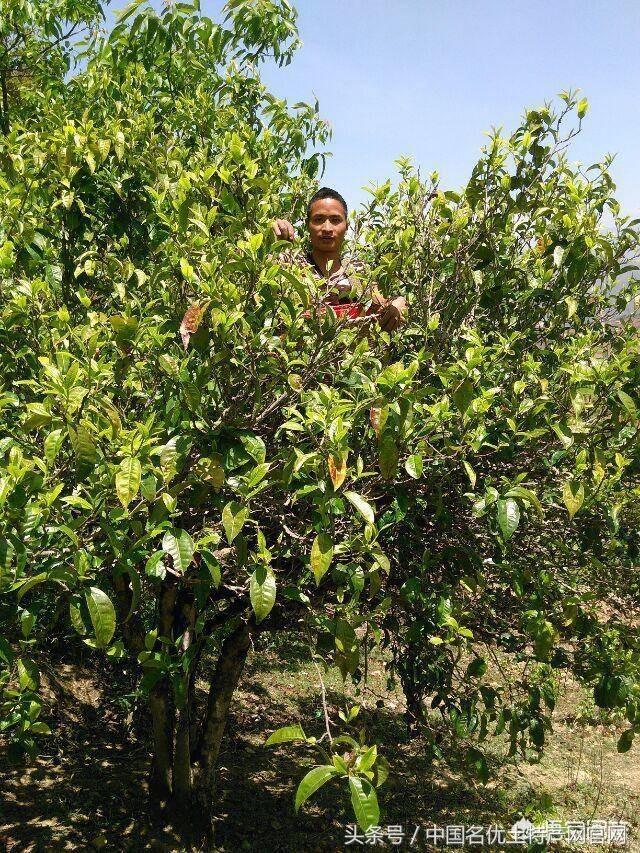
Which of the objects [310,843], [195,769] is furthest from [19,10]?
[310,843]

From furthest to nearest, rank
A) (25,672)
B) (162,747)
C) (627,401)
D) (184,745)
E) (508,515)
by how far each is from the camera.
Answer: (162,747) → (184,745) → (627,401) → (508,515) → (25,672)

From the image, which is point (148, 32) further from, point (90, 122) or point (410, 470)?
point (410, 470)

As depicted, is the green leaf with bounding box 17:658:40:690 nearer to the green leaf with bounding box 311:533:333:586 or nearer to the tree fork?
the green leaf with bounding box 311:533:333:586

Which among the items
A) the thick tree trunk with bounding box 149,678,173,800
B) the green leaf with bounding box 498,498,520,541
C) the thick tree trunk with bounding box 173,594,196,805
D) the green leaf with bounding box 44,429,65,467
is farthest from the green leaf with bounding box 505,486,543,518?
the thick tree trunk with bounding box 149,678,173,800

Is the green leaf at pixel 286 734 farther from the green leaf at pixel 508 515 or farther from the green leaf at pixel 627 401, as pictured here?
the green leaf at pixel 627 401

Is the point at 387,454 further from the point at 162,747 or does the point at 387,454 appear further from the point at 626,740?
the point at 162,747

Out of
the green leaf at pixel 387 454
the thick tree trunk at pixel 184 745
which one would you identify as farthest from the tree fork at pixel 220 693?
the green leaf at pixel 387 454

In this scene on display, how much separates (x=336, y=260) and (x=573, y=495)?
1.80m

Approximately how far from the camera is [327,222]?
354cm

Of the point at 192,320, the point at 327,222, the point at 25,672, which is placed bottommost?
the point at 25,672

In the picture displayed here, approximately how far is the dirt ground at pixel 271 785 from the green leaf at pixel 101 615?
7.15 feet

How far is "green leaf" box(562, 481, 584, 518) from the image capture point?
7.72 feet

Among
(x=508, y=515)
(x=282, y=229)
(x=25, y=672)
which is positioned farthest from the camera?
(x=282, y=229)

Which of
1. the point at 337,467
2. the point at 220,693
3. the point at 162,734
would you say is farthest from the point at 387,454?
the point at 162,734
